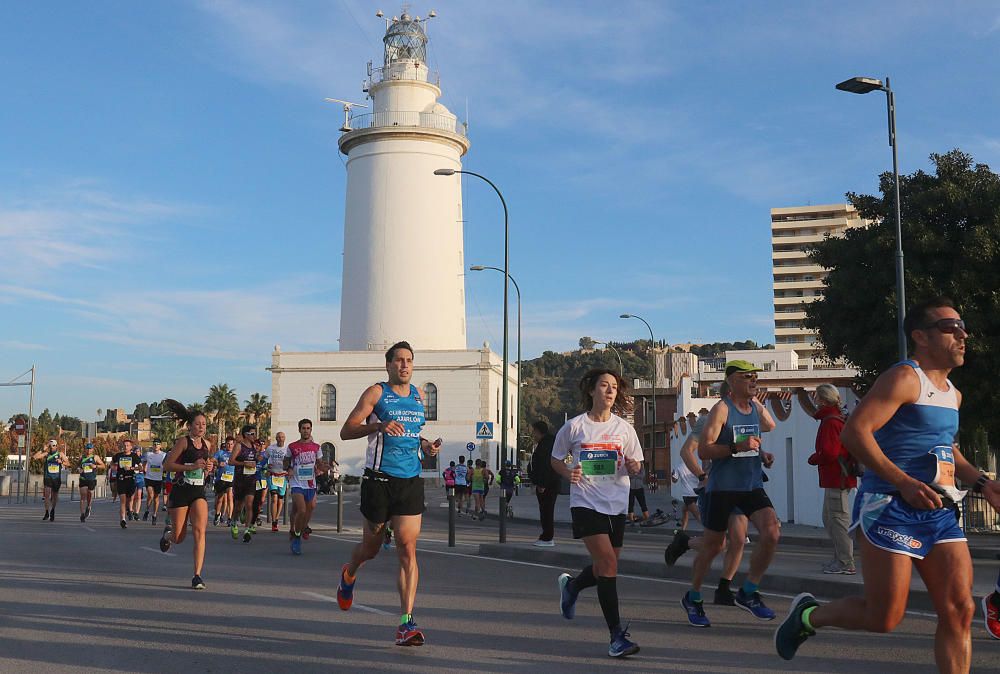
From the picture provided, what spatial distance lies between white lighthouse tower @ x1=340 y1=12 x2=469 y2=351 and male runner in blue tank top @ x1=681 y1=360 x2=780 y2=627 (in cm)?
5581

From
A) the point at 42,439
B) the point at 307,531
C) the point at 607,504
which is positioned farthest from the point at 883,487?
the point at 42,439

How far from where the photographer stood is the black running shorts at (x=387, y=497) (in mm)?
7883

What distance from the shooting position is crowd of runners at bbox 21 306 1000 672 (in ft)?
16.5

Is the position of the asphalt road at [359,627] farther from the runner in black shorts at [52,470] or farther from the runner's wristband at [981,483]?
the runner in black shorts at [52,470]

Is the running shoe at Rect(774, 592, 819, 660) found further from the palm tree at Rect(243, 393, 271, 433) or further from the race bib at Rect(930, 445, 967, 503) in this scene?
the palm tree at Rect(243, 393, 271, 433)

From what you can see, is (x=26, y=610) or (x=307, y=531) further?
(x=307, y=531)

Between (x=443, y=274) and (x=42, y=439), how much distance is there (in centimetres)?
4198

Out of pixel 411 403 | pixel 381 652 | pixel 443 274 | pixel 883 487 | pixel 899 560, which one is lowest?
pixel 381 652

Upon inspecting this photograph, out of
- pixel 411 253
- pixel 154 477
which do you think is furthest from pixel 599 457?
pixel 411 253

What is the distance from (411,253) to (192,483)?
53.2m

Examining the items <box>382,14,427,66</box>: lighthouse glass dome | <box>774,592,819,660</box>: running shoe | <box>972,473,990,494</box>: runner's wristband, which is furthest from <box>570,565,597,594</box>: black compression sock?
<box>382,14,427,66</box>: lighthouse glass dome

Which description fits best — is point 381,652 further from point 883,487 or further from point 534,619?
point 883,487

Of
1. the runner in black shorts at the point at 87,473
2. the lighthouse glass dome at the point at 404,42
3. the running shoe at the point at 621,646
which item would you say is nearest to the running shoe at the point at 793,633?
the running shoe at the point at 621,646

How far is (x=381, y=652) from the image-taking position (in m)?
7.41
